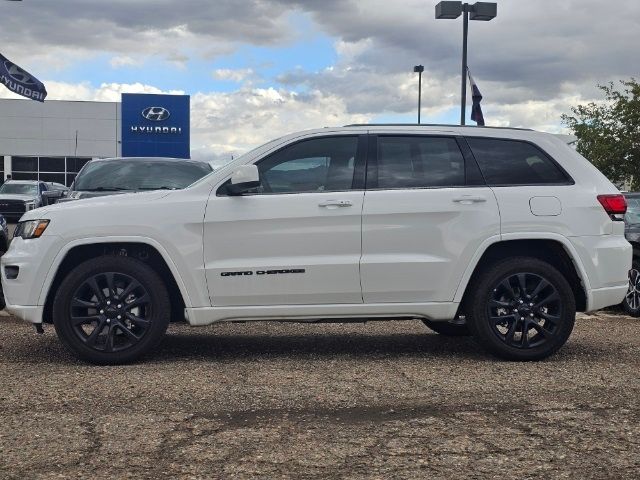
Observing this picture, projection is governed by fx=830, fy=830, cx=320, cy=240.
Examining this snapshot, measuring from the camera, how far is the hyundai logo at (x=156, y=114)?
5250cm

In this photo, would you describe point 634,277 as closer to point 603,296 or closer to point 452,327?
point 452,327

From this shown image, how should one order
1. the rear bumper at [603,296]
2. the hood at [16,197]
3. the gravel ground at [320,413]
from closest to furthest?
the gravel ground at [320,413], the rear bumper at [603,296], the hood at [16,197]

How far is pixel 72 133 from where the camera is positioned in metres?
57.4

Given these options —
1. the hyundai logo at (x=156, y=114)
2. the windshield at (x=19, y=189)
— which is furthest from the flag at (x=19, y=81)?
the hyundai logo at (x=156, y=114)

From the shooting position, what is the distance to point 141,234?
602cm

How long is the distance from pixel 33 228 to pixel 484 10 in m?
14.5

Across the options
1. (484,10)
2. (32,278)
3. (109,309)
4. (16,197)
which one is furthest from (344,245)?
(16,197)

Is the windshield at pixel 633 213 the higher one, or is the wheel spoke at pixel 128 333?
the windshield at pixel 633 213

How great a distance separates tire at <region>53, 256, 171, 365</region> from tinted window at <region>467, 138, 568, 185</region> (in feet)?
8.62

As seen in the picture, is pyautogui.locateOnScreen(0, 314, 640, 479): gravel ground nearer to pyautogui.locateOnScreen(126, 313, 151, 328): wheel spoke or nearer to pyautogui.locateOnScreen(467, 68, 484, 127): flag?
pyautogui.locateOnScreen(126, 313, 151, 328): wheel spoke

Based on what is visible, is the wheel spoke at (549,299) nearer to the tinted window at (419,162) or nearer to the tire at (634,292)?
the tinted window at (419,162)

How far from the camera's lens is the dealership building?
52.8m

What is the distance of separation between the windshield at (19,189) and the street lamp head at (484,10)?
54.6 ft

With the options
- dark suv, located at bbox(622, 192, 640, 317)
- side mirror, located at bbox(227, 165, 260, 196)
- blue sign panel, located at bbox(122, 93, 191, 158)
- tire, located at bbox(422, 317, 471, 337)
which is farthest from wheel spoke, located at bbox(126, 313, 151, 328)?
blue sign panel, located at bbox(122, 93, 191, 158)
